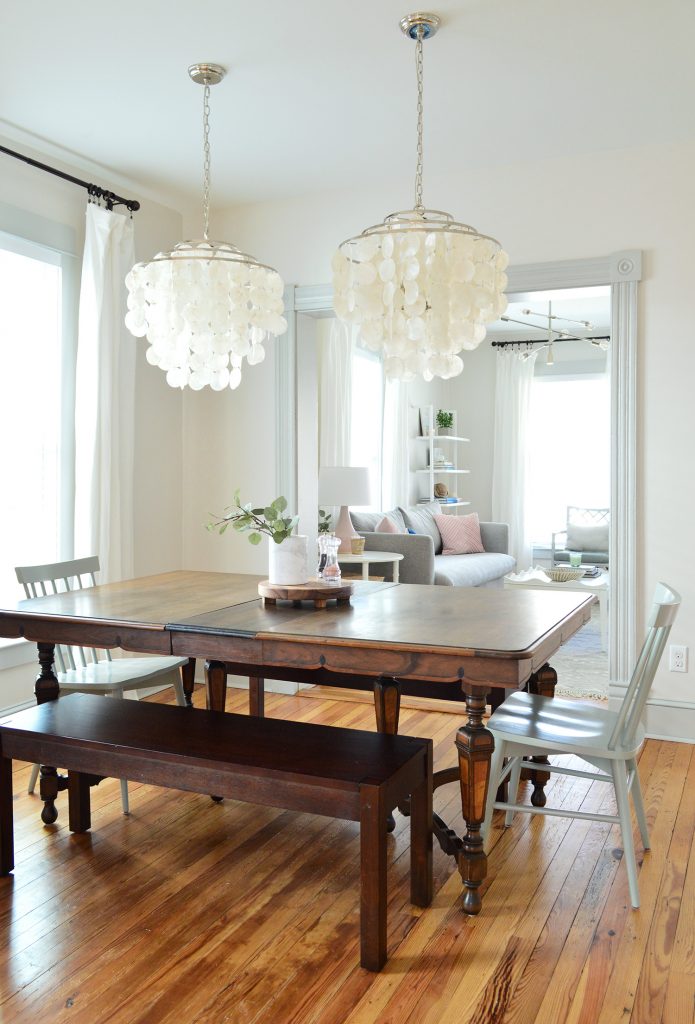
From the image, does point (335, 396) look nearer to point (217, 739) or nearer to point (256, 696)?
point (256, 696)

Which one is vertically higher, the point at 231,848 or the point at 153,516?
the point at 153,516

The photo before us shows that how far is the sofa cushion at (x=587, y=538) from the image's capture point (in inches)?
333

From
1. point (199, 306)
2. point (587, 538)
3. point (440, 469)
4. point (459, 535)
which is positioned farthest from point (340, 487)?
point (587, 538)

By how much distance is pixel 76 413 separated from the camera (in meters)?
4.05

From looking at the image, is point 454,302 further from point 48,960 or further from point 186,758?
point 48,960

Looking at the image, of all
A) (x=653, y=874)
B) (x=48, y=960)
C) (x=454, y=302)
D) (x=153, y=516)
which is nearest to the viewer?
(x=48, y=960)

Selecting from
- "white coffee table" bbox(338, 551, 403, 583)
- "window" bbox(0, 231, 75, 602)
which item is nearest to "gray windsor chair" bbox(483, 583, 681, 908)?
"window" bbox(0, 231, 75, 602)

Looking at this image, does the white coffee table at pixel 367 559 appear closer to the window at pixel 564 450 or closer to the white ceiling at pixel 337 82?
the white ceiling at pixel 337 82

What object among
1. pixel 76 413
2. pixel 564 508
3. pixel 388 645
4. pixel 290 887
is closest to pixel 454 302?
pixel 388 645

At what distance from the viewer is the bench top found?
2.16 metres

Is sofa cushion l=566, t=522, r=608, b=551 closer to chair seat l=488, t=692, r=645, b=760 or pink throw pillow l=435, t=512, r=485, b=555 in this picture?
pink throw pillow l=435, t=512, r=485, b=555

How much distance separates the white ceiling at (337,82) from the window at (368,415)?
2723 mm

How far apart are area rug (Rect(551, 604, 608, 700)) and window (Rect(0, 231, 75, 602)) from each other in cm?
266

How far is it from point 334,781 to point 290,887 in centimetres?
59
